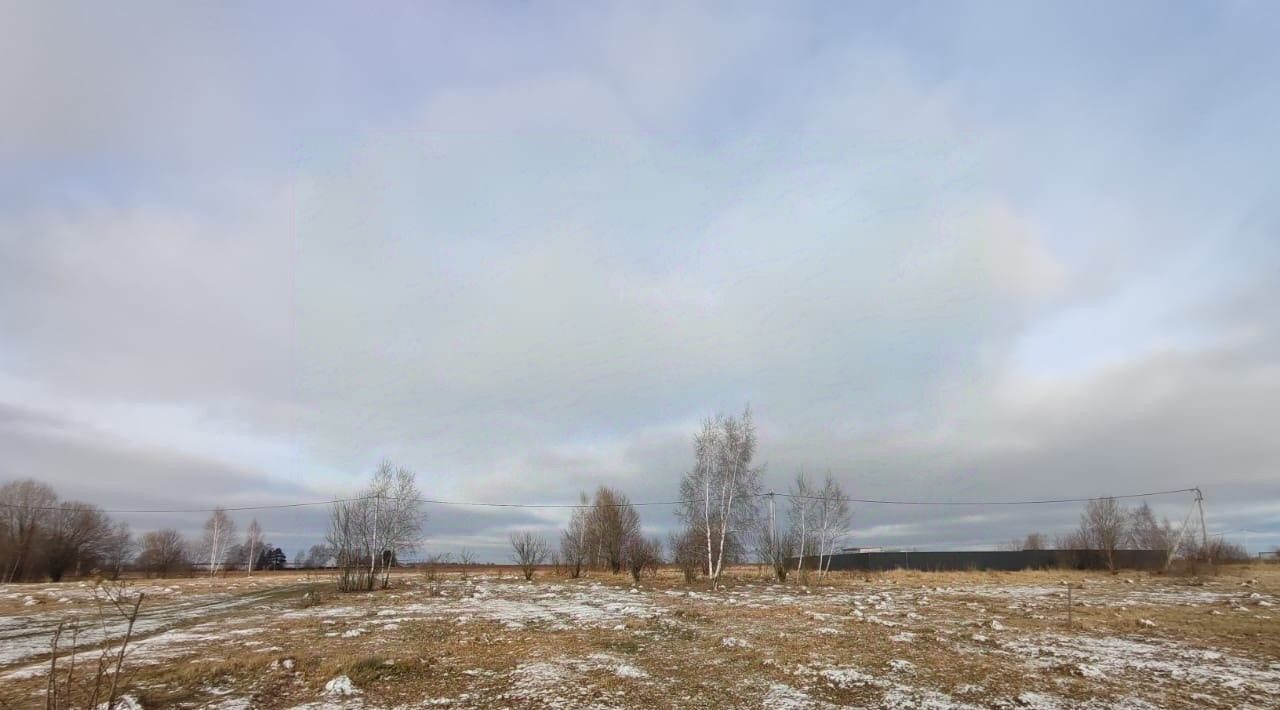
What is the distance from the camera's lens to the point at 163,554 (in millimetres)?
70375

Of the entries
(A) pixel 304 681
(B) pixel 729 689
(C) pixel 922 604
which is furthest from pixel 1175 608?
(A) pixel 304 681

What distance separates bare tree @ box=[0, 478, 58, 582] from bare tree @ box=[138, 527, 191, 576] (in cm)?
1366

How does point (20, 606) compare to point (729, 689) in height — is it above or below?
below

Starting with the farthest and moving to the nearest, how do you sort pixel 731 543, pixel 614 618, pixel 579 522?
pixel 579 522 < pixel 731 543 < pixel 614 618

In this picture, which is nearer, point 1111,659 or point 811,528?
point 1111,659

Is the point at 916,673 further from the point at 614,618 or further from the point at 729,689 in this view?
the point at 614,618

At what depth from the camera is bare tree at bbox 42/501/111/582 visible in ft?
173

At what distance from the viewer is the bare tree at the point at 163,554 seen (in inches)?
2714

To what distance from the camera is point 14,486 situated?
Result: 56.9 m

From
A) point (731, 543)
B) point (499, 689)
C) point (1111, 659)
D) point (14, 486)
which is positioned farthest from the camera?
point (14, 486)

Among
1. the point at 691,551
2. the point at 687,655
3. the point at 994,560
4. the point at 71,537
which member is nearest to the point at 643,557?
the point at 691,551

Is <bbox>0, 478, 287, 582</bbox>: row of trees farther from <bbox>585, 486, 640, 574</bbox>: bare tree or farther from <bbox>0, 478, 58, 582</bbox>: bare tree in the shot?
<bbox>585, 486, 640, 574</bbox>: bare tree

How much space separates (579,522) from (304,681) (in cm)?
4401

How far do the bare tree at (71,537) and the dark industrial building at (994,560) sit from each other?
60281 millimetres
